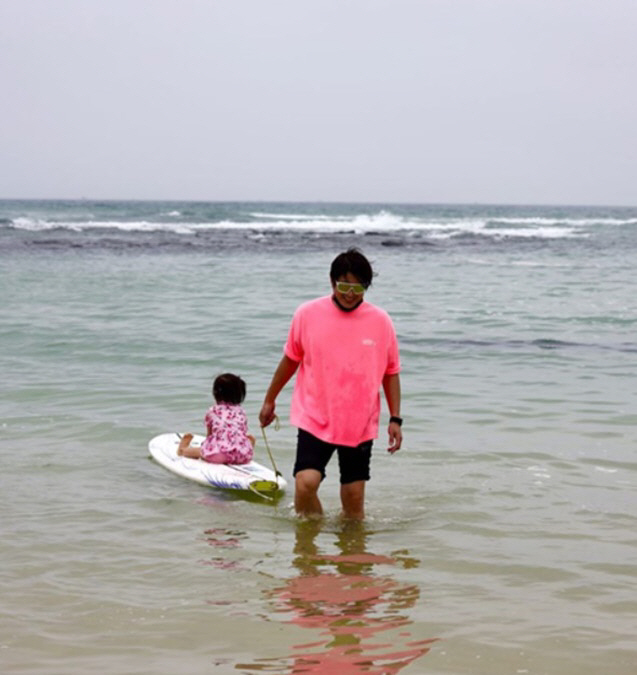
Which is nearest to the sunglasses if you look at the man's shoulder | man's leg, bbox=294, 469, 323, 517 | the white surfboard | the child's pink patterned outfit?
the man's shoulder

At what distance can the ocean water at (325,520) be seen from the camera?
14.5ft

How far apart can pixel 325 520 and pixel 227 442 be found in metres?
1.38

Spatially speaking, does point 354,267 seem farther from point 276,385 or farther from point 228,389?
point 228,389

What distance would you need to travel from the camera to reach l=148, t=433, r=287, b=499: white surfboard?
6918mm

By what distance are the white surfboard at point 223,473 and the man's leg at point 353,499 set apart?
97cm

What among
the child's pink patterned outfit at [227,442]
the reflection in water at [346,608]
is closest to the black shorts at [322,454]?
the reflection in water at [346,608]

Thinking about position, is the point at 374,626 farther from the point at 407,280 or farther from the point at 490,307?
the point at 407,280

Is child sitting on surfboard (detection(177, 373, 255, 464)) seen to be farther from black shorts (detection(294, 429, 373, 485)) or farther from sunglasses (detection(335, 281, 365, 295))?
sunglasses (detection(335, 281, 365, 295))

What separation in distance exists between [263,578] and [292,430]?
3551 mm

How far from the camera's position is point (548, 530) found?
6.12 m

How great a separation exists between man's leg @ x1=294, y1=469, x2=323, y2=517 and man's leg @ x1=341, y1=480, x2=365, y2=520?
0.50 ft

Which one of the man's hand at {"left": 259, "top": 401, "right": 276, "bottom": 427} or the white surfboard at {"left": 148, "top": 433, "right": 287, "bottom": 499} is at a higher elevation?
the man's hand at {"left": 259, "top": 401, "right": 276, "bottom": 427}

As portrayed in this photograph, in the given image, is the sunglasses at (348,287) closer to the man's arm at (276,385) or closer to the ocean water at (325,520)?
the man's arm at (276,385)

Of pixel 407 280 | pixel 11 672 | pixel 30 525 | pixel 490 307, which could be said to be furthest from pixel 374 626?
pixel 407 280
